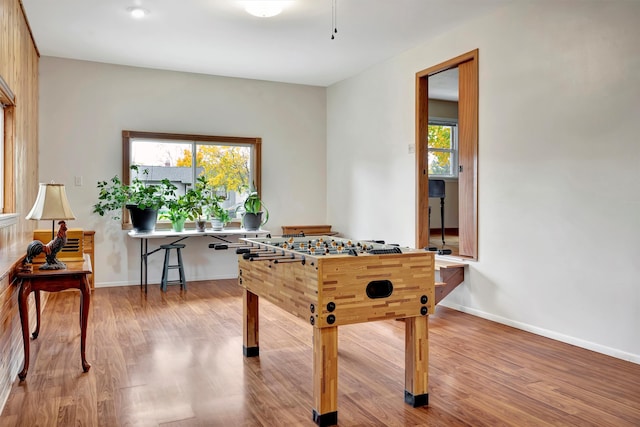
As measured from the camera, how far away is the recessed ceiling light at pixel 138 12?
4250 mm

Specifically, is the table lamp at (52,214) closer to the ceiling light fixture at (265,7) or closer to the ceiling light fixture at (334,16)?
the ceiling light fixture at (265,7)

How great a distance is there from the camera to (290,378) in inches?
115

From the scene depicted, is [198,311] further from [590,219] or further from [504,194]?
[590,219]

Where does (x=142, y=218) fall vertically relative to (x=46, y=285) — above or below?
above

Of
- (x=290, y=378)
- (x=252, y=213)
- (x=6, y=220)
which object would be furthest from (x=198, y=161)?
(x=290, y=378)

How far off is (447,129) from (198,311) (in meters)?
5.49

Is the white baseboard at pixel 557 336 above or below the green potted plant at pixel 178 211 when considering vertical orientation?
below

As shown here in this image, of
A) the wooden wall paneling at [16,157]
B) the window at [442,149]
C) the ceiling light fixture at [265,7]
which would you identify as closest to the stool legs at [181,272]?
the wooden wall paneling at [16,157]

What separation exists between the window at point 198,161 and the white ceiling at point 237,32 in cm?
92

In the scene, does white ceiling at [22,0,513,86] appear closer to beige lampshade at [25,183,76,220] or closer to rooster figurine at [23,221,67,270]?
beige lampshade at [25,183,76,220]

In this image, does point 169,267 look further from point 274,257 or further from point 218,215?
point 274,257

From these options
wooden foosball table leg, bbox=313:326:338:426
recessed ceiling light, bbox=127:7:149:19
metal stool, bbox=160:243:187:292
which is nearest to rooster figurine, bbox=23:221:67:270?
wooden foosball table leg, bbox=313:326:338:426

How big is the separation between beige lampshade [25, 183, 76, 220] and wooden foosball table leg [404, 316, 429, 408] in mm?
2240

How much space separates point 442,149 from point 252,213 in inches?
144
